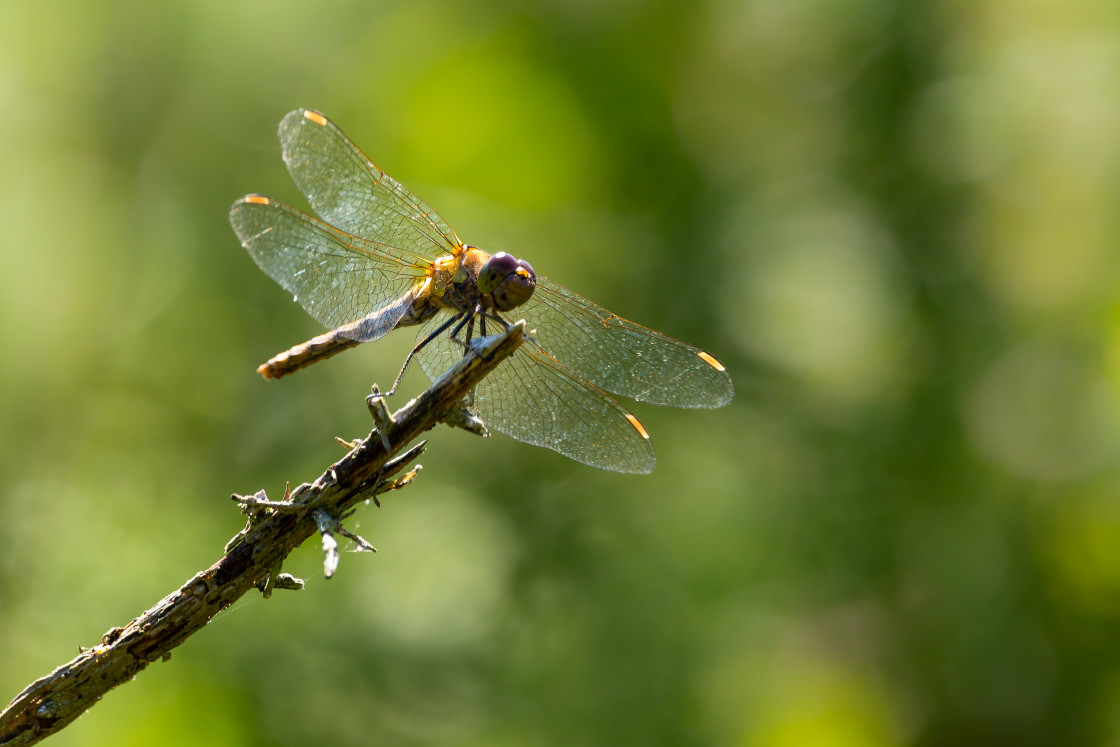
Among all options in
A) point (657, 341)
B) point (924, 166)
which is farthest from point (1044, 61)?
point (657, 341)

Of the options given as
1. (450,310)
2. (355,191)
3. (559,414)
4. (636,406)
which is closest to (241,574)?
(559,414)

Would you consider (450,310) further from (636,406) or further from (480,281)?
(636,406)

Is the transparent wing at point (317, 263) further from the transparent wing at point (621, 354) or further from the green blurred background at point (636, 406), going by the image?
the green blurred background at point (636, 406)

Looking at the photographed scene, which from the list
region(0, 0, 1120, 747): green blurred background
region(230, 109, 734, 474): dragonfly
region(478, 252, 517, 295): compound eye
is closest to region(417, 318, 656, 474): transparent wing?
region(230, 109, 734, 474): dragonfly

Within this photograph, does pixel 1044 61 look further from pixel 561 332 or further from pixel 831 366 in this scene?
pixel 561 332

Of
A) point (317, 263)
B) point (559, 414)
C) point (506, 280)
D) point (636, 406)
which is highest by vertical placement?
point (317, 263)

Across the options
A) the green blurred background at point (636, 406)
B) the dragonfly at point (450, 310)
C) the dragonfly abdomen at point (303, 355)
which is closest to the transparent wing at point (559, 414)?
the dragonfly at point (450, 310)

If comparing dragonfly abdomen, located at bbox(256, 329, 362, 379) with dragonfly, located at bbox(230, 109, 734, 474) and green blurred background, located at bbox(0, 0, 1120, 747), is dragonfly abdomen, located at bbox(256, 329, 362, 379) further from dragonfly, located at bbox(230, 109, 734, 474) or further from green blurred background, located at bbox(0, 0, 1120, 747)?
green blurred background, located at bbox(0, 0, 1120, 747)
